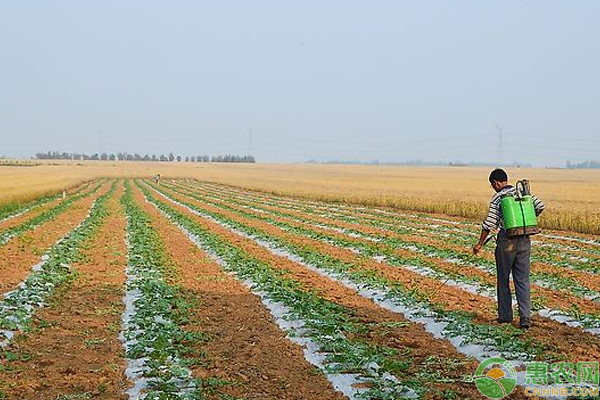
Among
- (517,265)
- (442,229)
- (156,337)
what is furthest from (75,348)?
(442,229)

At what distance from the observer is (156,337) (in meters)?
8.88

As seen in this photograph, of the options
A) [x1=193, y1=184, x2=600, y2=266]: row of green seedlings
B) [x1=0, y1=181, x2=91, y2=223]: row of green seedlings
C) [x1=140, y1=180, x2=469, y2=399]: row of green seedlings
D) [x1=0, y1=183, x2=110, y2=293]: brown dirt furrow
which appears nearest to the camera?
[x1=140, y1=180, x2=469, y2=399]: row of green seedlings

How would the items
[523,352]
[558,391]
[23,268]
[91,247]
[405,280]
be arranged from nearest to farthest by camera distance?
[558,391] → [523,352] → [405,280] → [23,268] → [91,247]

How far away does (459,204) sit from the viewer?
109 feet

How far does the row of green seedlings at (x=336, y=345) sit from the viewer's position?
6.66m

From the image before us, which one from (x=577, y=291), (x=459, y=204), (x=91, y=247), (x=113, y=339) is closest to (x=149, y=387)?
(x=113, y=339)

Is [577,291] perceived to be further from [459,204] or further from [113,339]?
[459,204]

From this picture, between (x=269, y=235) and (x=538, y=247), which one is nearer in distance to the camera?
(x=538, y=247)

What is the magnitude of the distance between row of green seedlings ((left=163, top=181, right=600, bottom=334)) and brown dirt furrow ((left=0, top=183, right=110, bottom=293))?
8667 mm

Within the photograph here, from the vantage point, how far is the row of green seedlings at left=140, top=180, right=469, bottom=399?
6664mm

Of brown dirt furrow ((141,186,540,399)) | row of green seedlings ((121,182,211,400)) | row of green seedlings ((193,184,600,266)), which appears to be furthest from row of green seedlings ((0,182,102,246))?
row of green seedlings ((193,184,600,266))

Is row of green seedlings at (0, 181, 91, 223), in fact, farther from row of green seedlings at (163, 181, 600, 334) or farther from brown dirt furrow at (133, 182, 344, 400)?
brown dirt furrow at (133, 182, 344, 400)

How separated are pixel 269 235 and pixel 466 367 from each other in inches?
591

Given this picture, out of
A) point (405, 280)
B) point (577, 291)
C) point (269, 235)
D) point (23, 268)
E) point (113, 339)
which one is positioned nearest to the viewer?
point (113, 339)
